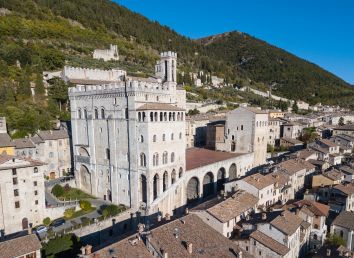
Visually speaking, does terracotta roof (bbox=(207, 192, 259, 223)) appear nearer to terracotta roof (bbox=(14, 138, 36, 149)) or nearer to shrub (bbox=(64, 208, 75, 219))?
shrub (bbox=(64, 208, 75, 219))

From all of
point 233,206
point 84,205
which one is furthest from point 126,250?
point 84,205

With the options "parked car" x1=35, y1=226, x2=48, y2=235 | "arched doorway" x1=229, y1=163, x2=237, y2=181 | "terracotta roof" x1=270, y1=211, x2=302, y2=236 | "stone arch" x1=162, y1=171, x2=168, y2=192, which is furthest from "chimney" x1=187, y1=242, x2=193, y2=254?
"arched doorway" x1=229, y1=163, x2=237, y2=181

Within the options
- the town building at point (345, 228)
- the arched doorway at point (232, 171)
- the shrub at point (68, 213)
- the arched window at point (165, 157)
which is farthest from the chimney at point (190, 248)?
the arched doorway at point (232, 171)

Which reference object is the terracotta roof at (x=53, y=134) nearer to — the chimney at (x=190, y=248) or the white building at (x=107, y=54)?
the chimney at (x=190, y=248)

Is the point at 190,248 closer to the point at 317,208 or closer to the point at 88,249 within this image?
the point at 88,249

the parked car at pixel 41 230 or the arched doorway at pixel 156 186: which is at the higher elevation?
the arched doorway at pixel 156 186

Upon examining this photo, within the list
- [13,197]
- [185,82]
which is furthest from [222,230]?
[185,82]

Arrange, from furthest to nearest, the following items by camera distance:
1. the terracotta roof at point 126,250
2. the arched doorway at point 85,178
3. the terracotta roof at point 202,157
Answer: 1. the terracotta roof at point 202,157
2. the arched doorway at point 85,178
3. the terracotta roof at point 126,250

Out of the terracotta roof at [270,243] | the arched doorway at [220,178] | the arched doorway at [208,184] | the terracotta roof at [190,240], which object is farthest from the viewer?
the arched doorway at [220,178]
